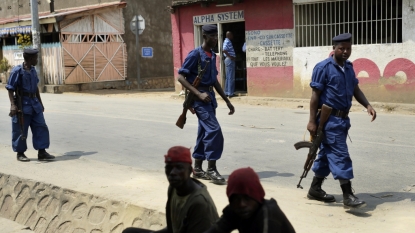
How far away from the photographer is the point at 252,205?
3.08 m

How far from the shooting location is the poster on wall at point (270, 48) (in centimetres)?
1584

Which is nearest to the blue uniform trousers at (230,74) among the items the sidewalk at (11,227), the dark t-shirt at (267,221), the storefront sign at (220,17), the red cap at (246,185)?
the storefront sign at (220,17)

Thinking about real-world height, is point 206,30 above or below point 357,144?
above

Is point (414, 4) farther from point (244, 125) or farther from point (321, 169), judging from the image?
point (321, 169)

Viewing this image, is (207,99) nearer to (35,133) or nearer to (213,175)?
(213,175)

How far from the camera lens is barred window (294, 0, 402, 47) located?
547 inches

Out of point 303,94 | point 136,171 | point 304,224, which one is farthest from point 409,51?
point 304,224

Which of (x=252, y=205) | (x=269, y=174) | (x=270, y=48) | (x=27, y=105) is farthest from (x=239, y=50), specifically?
(x=252, y=205)

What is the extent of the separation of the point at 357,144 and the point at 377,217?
13.1 feet

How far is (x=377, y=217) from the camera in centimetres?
527

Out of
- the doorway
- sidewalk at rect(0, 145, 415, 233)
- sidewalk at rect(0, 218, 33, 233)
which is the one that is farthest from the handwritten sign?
sidewalk at rect(0, 218, 33, 233)

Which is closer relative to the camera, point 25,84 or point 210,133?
point 210,133

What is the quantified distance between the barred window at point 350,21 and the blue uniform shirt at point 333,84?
29.5 ft

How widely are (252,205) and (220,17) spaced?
14733 mm
